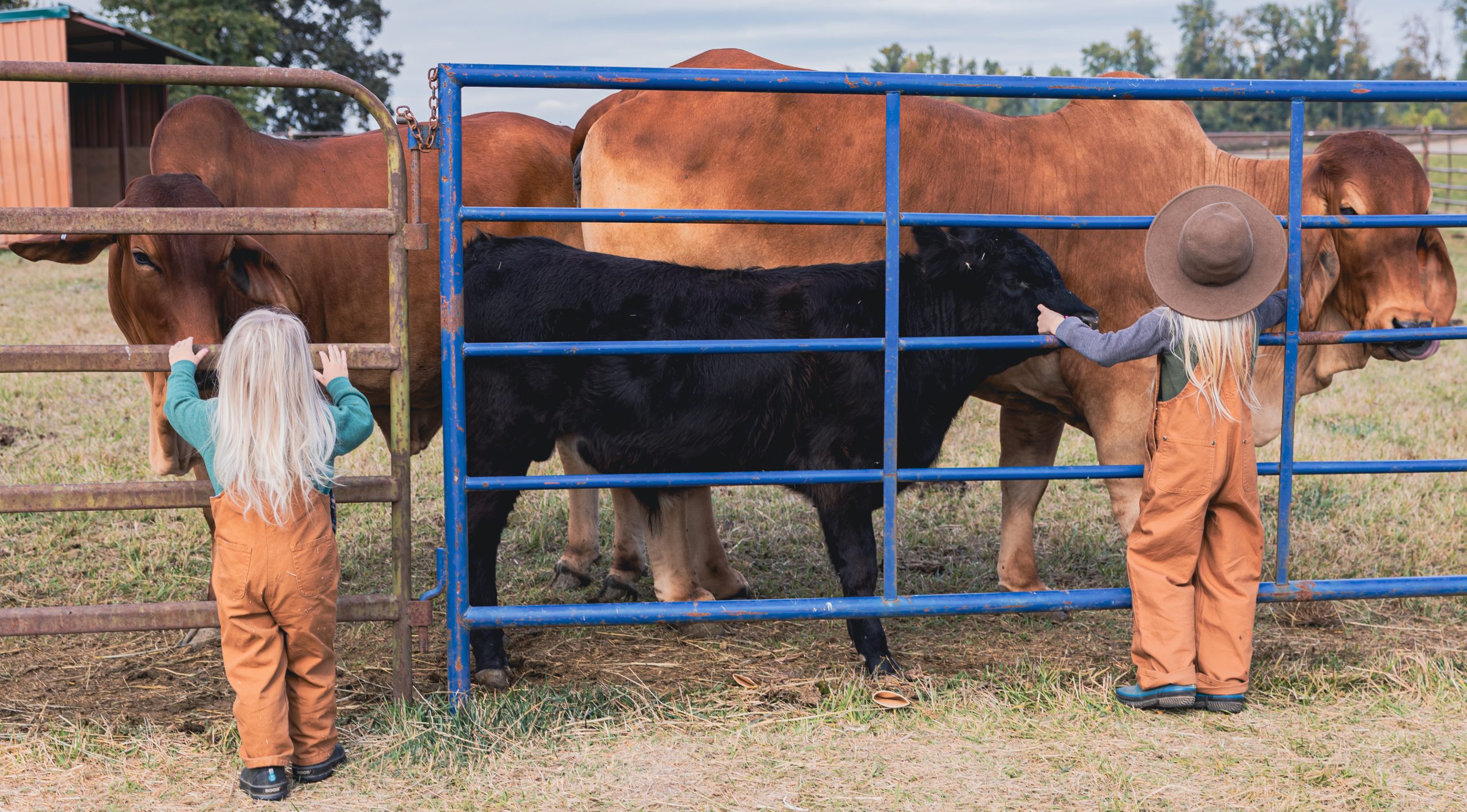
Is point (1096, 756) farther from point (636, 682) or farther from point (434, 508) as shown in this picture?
point (434, 508)

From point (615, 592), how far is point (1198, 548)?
93.3 inches

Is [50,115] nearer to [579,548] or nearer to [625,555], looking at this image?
[579,548]

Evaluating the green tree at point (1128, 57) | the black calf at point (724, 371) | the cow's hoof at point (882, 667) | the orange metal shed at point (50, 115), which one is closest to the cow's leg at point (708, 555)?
the black calf at point (724, 371)

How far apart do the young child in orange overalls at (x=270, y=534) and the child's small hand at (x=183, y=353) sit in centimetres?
1

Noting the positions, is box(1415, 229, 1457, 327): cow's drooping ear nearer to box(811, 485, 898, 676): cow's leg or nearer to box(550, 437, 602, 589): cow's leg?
box(811, 485, 898, 676): cow's leg

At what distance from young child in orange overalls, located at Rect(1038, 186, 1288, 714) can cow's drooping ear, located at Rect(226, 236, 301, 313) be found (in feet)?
8.48

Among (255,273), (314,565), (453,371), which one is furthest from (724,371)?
(255,273)

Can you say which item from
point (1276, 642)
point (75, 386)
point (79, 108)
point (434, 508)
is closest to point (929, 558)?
point (1276, 642)

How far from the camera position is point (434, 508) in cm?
593

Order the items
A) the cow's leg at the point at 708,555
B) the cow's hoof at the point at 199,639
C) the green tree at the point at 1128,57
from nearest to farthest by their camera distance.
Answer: the cow's hoof at the point at 199,639 → the cow's leg at the point at 708,555 → the green tree at the point at 1128,57

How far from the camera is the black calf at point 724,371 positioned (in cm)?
376

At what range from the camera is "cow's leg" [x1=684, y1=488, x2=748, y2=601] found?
4781mm

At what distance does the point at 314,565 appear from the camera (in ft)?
10.1

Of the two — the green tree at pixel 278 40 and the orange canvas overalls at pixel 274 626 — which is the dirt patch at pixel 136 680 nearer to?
the orange canvas overalls at pixel 274 626
